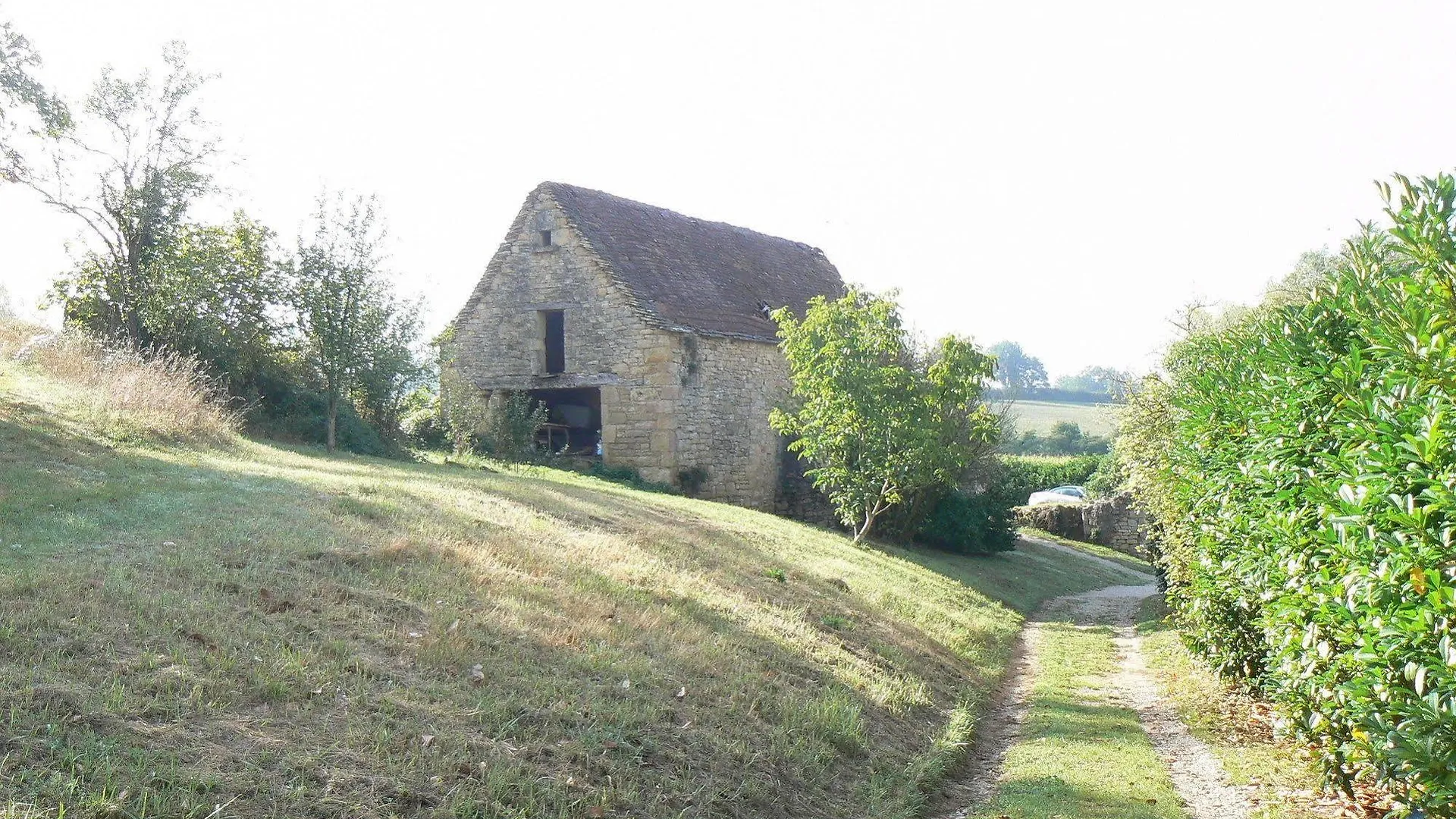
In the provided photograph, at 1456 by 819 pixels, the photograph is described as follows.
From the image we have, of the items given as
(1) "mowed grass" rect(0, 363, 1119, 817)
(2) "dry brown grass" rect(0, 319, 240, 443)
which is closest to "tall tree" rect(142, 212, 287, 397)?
(2) "dry brown grass" rect(0, 319, 240, 443)

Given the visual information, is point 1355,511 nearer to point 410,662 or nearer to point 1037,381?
point 410,662

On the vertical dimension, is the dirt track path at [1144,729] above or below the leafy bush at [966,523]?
below

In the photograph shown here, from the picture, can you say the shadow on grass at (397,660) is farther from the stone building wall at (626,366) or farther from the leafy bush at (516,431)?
the leafy bush at (516,431)

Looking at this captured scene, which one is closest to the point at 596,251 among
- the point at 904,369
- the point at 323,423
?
the point at 323,423

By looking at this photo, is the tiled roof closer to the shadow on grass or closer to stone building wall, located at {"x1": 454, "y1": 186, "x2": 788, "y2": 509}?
stone building wall, located at {"x1": 454, "y1": 186, "x2": 788, "y2": 509}

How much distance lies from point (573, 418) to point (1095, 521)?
17.0 meters

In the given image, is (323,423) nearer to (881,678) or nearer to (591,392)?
(591,392)

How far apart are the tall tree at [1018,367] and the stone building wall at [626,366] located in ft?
258

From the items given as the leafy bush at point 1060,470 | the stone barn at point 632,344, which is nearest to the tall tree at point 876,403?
the stone barn at point 632,344

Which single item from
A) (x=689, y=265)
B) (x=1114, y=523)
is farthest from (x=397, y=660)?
(x=1114, y=523)

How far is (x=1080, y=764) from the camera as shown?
7.34m

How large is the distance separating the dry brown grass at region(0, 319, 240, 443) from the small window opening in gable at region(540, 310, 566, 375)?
7.98 metres

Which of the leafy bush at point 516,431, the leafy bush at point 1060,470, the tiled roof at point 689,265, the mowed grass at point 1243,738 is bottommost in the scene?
the mowed grass at point 1243,738

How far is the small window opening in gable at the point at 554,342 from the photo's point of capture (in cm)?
2475
